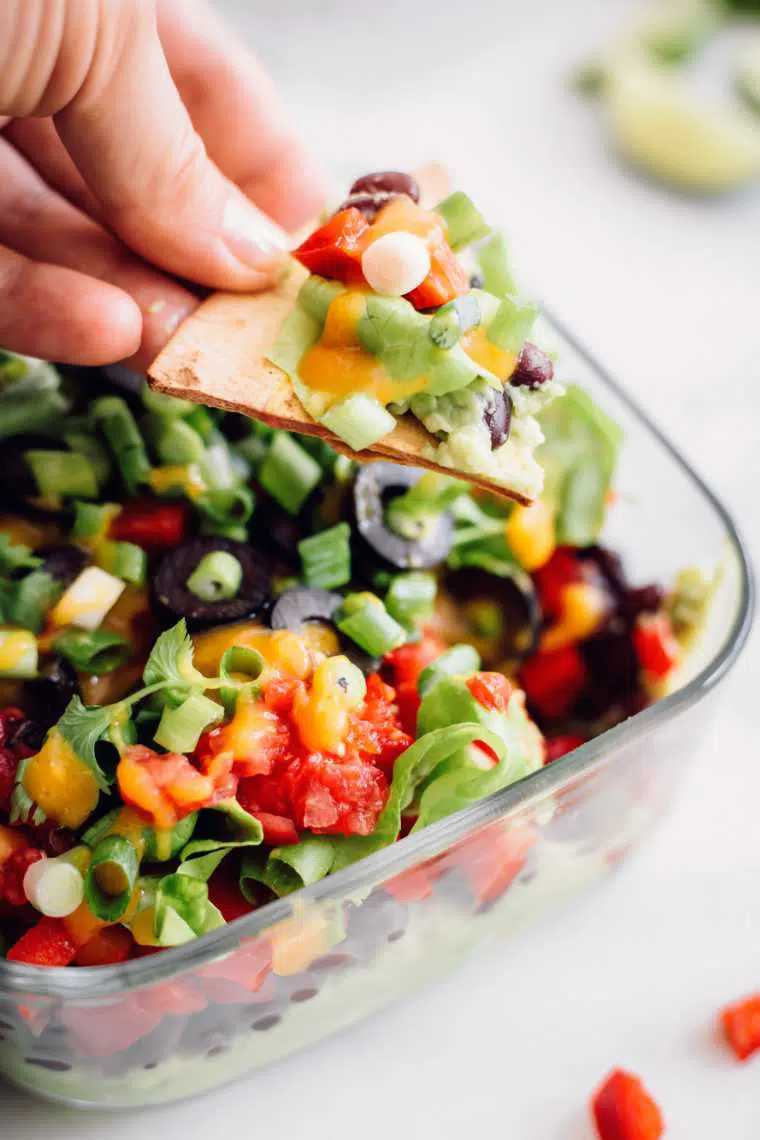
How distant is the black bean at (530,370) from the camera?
1.60m

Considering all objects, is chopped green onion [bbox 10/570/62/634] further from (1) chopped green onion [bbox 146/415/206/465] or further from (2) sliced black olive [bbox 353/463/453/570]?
(2) sliced black olive [bbox 353/463/453/570]

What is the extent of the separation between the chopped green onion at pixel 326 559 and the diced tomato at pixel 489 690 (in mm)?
308

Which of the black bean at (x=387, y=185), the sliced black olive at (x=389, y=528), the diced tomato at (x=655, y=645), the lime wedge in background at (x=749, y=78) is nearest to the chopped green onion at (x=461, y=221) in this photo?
the black bean at (x=387, y=185)

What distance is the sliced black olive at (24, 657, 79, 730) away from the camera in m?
1.71

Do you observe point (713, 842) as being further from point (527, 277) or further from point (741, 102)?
point (741, 102)

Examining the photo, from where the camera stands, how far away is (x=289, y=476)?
1987 mm

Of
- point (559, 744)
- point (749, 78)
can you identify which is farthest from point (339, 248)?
point (749, 78)

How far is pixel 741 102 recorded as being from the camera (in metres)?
3.57

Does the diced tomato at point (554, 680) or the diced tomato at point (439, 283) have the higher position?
the diced tomato at point (439, 283)

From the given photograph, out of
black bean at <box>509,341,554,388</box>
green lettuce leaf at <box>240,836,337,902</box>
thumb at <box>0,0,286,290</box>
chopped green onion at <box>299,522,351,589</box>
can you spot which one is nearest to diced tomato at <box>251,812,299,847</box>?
green lettuce leaf at <box>240,836,337,902</box>

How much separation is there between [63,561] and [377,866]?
0.71 meters

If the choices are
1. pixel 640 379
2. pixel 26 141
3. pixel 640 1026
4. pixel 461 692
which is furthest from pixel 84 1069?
pixel 640 379

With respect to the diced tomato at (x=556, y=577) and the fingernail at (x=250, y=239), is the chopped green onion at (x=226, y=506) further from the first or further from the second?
the diced tomato at (x=556, y=577)

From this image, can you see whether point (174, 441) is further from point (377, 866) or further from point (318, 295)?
point (377, 866)
